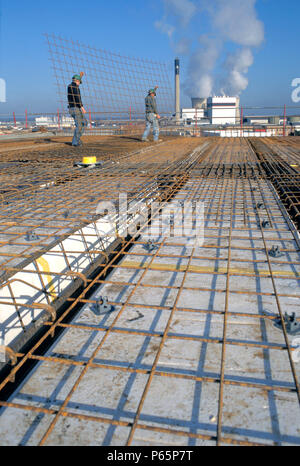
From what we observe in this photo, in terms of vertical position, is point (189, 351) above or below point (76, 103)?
below

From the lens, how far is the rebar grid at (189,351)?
5.45 ft

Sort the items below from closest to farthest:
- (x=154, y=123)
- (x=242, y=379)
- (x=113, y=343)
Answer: (x=242, y=379) < (x=113, y=343) < (x=154, y=123)

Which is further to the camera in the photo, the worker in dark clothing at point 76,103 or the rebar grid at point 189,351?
the worker in dark clothing at point 76,103

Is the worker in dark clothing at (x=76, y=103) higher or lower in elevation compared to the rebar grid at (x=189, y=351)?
higher

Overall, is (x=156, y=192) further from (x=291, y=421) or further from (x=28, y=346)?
(x=291, y=421)

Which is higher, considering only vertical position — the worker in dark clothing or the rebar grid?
the worker in dark clothing

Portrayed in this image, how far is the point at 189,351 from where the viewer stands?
7.06 ft

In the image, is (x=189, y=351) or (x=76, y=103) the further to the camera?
(x=76, y=103)

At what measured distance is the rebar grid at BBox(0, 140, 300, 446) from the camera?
65.4 inches

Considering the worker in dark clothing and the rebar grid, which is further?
the worker in dark clothing

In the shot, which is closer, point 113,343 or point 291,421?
point 291,421

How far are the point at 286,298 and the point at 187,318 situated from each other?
2.66ft

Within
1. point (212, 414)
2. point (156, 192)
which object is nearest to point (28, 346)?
point (212, 414)

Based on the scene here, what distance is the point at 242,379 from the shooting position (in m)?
1.91
